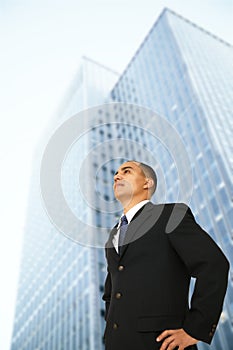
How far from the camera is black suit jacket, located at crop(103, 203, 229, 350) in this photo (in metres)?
2.28

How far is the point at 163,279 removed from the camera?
2535 mm

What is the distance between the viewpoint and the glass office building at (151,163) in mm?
38062

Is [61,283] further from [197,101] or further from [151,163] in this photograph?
[197,101]

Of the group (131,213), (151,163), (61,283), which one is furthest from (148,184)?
(61,283)

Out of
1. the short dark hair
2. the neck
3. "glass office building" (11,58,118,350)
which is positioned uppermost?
"glass office building" (11,58,118,350)

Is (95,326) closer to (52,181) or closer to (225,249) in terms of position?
(225,249)

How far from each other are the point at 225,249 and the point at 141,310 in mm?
33042

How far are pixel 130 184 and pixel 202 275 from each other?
1134 mm

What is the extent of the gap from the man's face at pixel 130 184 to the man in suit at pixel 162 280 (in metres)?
0.18

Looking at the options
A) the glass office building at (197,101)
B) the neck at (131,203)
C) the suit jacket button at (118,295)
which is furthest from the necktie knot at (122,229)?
the glass office building at (197,101)

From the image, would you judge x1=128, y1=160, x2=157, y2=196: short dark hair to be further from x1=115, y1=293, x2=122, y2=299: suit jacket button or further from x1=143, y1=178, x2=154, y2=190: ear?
x1=115, y1=293, x2=122, y2=299: suit jacket button

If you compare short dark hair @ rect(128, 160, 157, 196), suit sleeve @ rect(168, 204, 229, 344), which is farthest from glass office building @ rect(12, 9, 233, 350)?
suit sleeve @ rect(168, 204, 229, 344)

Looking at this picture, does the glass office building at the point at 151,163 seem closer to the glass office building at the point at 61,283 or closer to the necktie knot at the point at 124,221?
the glass office building at the point at 61,283

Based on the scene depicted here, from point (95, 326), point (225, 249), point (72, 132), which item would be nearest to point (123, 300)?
point (72, 132)
